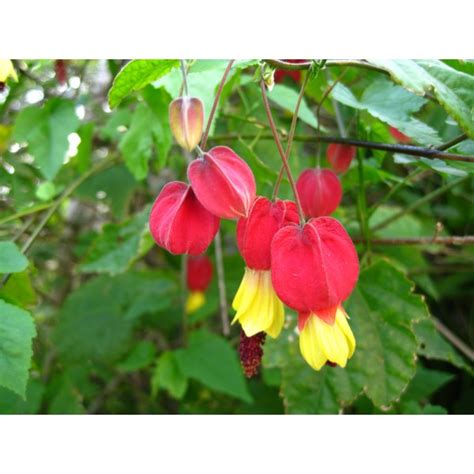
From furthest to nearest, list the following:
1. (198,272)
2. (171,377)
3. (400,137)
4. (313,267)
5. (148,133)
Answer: (198,272) → (171,377) → (400,137) → (148,133) → (313,267)

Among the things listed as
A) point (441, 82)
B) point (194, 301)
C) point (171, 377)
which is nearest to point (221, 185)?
point (441, 82)

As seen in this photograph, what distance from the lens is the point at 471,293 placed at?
1214mm

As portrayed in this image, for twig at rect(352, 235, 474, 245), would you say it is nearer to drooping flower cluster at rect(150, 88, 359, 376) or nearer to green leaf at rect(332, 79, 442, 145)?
green leaf at rect(332, 79, 442, 145)

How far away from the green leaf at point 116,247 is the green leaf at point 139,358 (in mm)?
175

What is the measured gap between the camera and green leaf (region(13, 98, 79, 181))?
75cm

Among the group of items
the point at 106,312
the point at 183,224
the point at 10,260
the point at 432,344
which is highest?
the point at 183,224

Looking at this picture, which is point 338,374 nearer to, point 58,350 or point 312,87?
point 312,87

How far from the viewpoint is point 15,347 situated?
474 millimetres

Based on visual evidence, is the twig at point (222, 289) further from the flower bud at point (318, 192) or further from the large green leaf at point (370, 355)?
the flower bud at point (318, 192)

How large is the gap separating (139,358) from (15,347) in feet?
1.61

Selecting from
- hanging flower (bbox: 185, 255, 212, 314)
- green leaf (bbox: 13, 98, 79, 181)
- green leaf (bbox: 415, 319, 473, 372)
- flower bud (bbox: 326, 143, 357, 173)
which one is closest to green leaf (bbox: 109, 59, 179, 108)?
flower bud (bbox: 326, 143, 357, 173)

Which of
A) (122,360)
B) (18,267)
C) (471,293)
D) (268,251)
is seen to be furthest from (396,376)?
(471,293)

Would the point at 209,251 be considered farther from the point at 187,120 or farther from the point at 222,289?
the point at 187,120

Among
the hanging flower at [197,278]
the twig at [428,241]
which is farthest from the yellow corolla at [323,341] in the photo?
the hanging flower at [197,278]
